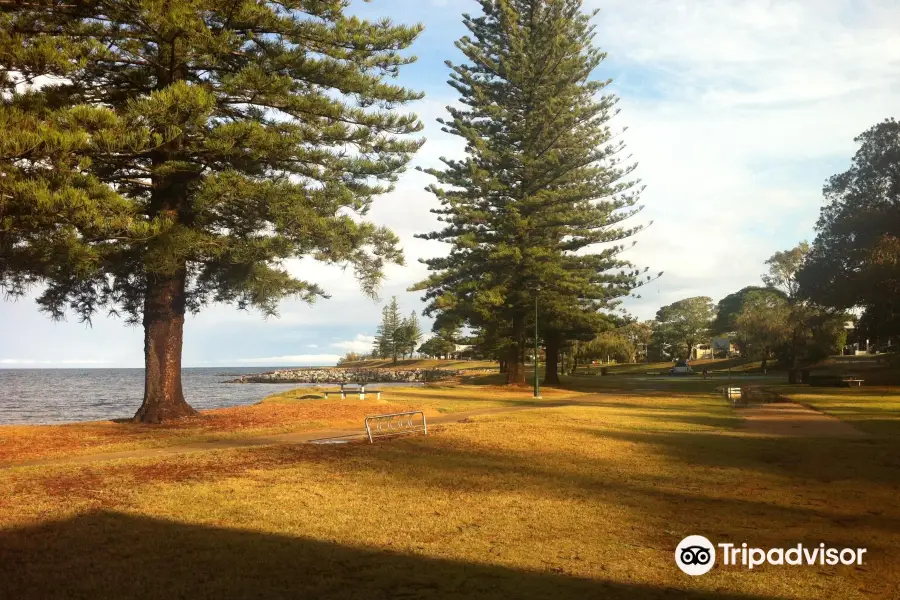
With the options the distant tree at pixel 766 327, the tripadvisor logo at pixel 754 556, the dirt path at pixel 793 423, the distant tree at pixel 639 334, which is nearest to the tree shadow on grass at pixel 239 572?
the tripadvisor logo at pixel 754 556

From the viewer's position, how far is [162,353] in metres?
18.2

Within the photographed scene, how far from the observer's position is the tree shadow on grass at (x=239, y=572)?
521 centimetres

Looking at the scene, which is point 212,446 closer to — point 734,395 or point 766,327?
point 734,395

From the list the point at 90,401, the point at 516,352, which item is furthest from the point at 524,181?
the point at 90,401

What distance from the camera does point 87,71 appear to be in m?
17.2

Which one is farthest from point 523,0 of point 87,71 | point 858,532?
point 858,532

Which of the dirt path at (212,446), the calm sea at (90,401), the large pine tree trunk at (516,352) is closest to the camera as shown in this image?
the dirt path at (212,446)

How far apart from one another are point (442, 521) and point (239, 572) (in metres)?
2.53

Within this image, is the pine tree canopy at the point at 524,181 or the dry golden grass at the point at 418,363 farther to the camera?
the dry golden grass at the point at 418,363

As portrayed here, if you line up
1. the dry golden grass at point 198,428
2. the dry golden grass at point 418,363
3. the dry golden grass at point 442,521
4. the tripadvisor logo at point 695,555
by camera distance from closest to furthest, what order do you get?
the dry golden grass at point 442,521
the tripadvisor logo at point 695,555
the dry golden grass at point 198,428
the dry golden grass at point 418,363

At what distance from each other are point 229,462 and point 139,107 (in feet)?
26.9

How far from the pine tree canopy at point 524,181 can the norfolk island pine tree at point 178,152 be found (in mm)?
16376

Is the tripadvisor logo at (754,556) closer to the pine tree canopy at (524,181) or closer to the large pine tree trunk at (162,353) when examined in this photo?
the large pine tree trunk at (162,353)

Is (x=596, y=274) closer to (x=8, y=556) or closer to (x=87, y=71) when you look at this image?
(x=87, y=71)
